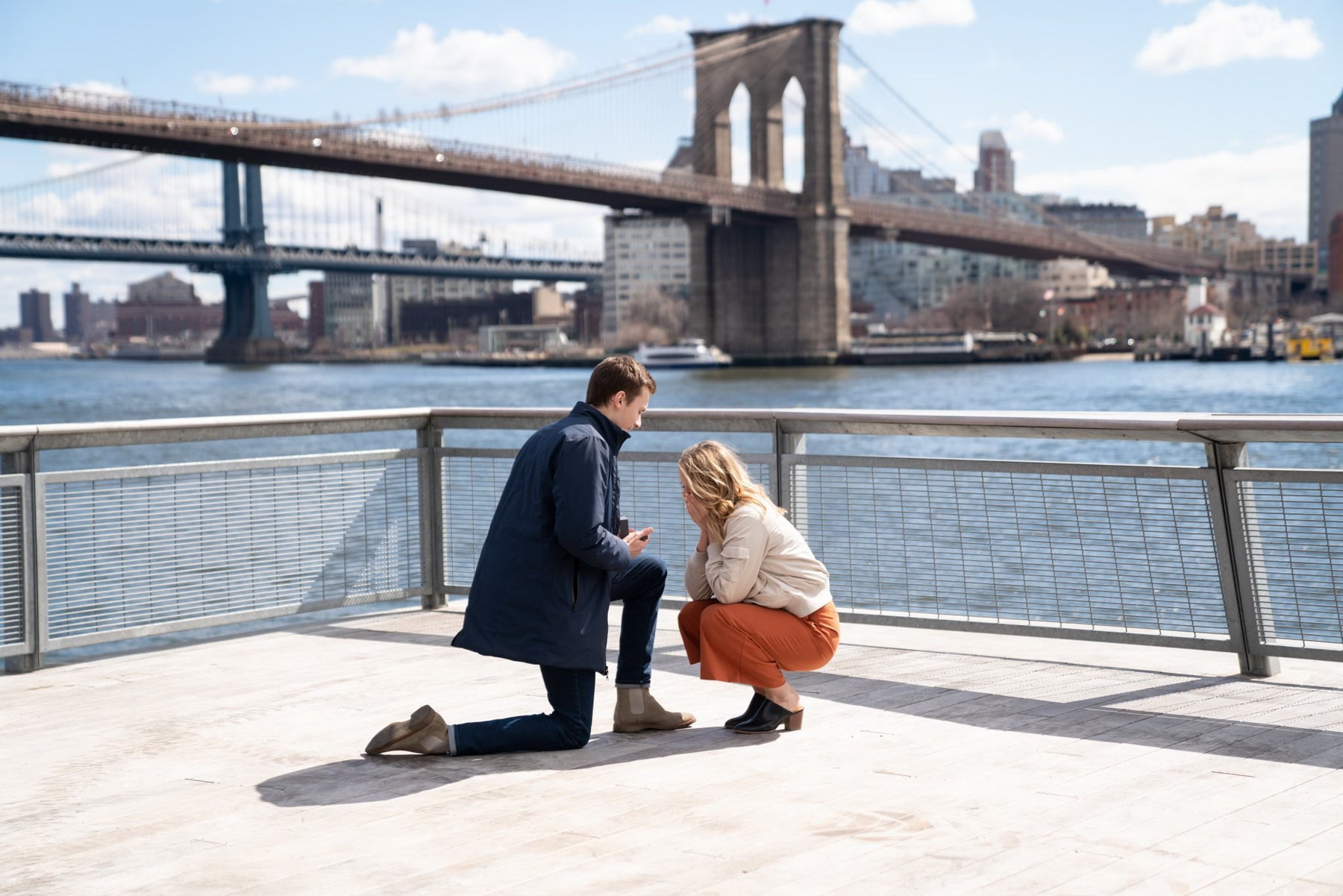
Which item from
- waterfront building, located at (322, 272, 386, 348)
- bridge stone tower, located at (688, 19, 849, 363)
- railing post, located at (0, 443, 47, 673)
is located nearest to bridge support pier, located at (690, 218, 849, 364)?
bridge stone tower, located at (688, 19, 849, 363)

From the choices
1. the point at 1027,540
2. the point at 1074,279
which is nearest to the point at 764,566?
the point at 1027,540

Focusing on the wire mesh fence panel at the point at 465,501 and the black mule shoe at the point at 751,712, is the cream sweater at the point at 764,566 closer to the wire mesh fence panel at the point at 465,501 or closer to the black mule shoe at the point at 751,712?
the black mule shoe at the point at 751,712

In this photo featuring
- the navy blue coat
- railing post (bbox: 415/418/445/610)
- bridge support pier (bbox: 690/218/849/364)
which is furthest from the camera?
bridge support pier (bbox: 690/218/849/364)

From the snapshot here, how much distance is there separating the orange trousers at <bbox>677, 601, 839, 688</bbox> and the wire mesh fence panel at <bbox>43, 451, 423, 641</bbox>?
2439 mm

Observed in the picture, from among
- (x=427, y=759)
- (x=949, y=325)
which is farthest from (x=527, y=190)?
(x=949, y=325)

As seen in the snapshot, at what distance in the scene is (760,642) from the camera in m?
4.28

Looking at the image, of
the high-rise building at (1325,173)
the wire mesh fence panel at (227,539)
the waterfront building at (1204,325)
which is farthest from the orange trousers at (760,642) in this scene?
the high-rise building at (1325,173)

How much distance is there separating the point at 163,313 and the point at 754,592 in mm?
110712

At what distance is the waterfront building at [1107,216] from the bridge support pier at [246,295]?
349 ft

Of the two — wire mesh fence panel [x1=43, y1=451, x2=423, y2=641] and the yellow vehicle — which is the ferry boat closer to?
the yellow vehicle

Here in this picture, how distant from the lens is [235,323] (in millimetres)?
80812

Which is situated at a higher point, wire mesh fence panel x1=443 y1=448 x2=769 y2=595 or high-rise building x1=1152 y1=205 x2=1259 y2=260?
high-rise building x1=1152 y1=205 x2=1259 y2=260

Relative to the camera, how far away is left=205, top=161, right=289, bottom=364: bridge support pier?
6756cm

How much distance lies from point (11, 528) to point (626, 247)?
116759 mm
